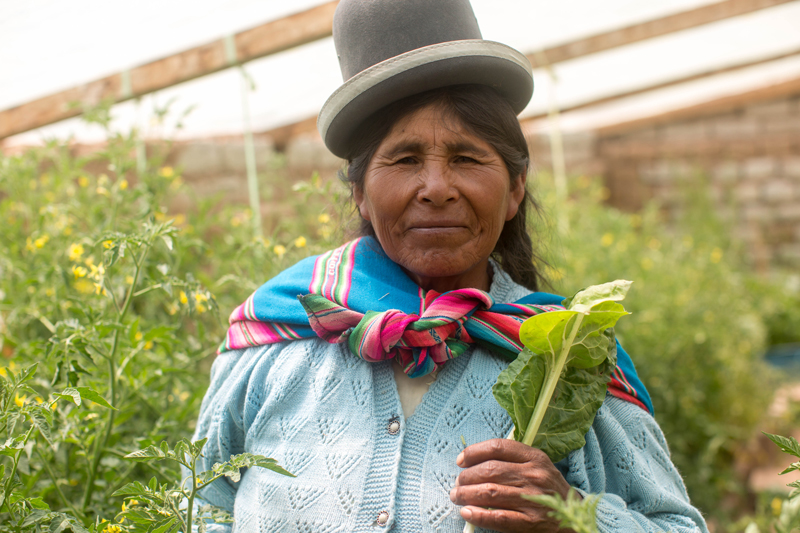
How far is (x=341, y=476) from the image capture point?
4.33ft

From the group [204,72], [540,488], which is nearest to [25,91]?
[204,72]

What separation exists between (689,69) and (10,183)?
6.07 m

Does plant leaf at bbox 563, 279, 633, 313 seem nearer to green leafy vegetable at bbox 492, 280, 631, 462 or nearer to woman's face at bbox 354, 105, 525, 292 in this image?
green leafy vegetable at bbox 492, 280, 631, 462

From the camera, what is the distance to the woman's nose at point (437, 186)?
4.52ft

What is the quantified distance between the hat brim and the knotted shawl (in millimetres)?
358

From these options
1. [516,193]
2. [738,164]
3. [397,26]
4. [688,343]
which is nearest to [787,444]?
[516,193]

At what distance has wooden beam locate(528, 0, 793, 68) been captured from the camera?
456 centimetres

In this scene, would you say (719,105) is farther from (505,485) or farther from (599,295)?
(505,485)

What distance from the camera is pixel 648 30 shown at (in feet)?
15.5

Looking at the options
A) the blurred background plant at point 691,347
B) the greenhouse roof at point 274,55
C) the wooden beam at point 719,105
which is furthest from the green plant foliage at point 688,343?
the wooden beam at point 719,105

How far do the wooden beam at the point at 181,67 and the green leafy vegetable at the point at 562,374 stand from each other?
228 cm

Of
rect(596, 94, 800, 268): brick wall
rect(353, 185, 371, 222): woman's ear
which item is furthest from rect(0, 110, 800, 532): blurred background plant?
rect(596, 94, 800, 268): brick wall

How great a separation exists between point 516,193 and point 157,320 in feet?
5.38

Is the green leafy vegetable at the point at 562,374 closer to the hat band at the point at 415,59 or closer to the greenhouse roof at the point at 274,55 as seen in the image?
the hat band at the point at 415,59
